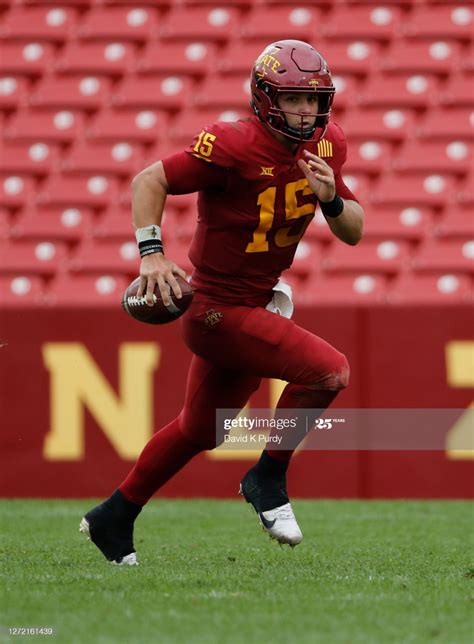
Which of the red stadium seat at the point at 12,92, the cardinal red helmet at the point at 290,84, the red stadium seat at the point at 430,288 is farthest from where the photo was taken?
the red stadium seat at the point at 12,92

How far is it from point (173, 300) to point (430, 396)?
11.0 ft

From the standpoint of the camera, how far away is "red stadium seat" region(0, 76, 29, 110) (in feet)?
33.4

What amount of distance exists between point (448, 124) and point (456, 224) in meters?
1.02

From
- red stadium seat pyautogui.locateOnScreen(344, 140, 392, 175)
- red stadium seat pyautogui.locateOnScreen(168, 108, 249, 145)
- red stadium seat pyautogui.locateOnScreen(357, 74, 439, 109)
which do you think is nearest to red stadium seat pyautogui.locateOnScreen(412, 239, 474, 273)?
red stadium seat pyautogui.locateOnScreen(344, 140, 392, 175)

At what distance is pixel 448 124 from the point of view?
9.48 m

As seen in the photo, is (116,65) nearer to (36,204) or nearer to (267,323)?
(36,204)

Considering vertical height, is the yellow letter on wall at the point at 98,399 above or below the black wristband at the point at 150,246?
below

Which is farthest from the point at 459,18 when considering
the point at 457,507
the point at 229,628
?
the point at 229,628

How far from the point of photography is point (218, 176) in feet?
13.8

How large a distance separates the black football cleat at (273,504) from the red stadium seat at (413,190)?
4843 mm

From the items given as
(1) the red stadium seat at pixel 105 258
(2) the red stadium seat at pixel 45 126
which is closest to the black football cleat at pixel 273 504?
(1) the red stadium seat at pixel 105 258

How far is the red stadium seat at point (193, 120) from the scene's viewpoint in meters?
9.65

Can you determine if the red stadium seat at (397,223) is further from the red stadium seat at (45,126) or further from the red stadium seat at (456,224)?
the red stadium seat at (45,126)

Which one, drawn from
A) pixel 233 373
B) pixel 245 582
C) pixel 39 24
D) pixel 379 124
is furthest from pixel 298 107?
pixel 39 24
